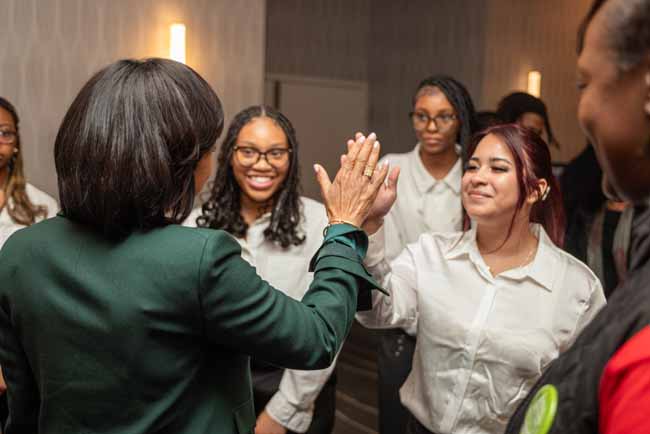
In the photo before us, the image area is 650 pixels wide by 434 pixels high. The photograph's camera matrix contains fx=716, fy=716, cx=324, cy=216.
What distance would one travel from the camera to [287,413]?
7.51 ft

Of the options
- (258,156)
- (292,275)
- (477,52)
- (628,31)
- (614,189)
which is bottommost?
(292,275)

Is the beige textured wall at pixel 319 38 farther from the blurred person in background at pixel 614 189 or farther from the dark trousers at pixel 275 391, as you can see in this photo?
the blurred person in background at pixel 614 189

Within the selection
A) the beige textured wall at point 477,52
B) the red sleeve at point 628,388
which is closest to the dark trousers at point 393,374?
the red sleeve at point 628,388

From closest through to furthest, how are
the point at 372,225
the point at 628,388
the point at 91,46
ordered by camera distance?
the point at 628,388, the point at 372,225, the point at 91,46

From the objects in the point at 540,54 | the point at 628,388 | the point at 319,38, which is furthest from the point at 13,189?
the point at 540,54

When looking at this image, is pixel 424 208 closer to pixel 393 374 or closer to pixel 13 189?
pixel 393 374

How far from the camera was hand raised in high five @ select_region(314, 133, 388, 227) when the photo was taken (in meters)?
1.49

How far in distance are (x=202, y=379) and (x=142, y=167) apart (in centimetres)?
38

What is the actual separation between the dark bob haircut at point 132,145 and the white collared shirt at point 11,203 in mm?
1639

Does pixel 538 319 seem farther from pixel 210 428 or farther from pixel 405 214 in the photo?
pixel 405 214

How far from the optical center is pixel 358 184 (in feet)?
4.98

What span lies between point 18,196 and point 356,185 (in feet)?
6.18

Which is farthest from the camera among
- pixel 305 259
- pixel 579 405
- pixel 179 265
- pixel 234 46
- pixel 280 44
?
pixel 280 44

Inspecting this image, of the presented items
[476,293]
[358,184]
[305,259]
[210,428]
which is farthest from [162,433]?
[305,259]
